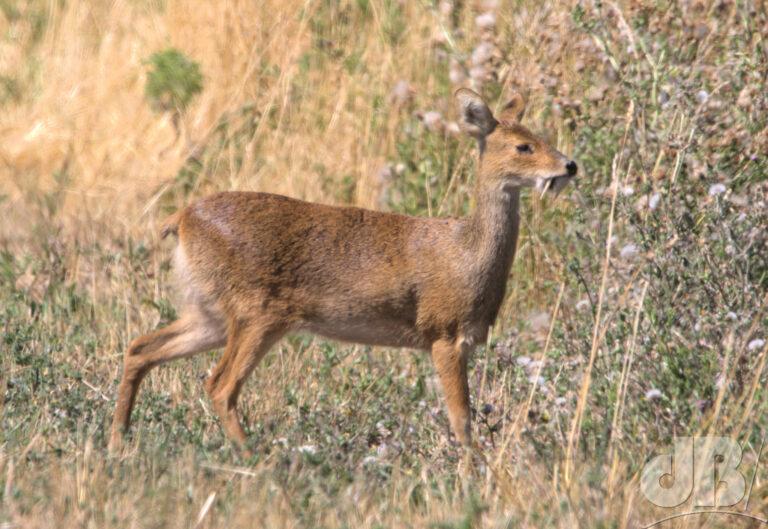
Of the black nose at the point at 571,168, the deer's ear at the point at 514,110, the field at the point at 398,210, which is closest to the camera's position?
the field at the point at 398,210

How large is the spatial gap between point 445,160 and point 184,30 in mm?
2876

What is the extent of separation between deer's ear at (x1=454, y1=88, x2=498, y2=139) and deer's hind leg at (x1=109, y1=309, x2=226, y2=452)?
4.90ft

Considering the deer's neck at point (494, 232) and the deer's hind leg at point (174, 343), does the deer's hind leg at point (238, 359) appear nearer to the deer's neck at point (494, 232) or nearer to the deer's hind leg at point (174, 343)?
the deer's hind leg at point (174, 343)

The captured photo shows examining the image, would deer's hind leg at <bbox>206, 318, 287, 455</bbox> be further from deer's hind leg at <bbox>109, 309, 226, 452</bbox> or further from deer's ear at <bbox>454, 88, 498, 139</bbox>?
deer's ear at <bbox>454, 88, 498, 139</bbox>

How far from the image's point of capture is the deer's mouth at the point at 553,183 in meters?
5.06

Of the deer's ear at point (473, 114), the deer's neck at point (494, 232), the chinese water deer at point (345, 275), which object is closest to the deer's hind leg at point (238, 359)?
the chinese water deer at point (345, 275)

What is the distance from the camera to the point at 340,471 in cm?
450

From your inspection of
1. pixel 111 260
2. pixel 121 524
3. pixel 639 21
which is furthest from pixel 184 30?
→ pixel 121 524

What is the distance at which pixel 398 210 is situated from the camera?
293 inches

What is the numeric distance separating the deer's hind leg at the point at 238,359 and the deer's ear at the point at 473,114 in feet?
4.22

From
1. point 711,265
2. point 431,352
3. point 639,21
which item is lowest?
point 431,352

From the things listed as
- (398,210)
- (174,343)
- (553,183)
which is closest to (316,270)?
(174,343)

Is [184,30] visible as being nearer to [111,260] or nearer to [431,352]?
[111,260]

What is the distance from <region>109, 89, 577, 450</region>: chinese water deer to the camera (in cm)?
514
